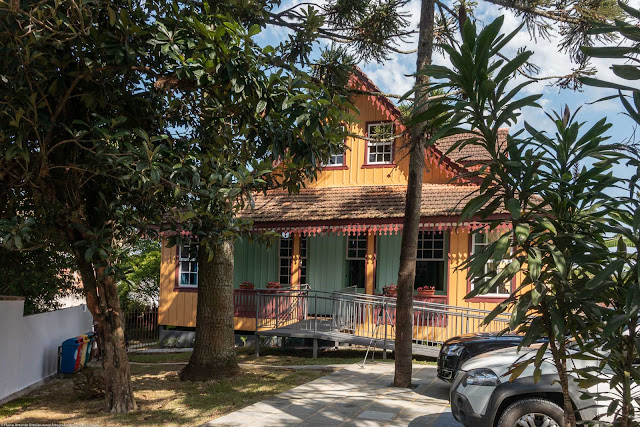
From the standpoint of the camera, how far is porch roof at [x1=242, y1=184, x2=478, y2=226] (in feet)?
52.0

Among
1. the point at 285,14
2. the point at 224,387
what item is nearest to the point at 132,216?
the point at 224,387

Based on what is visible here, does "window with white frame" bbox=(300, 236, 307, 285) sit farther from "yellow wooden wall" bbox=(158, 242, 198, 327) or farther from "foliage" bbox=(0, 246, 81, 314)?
"foliage" bbox=(0, 246, 81, 314)

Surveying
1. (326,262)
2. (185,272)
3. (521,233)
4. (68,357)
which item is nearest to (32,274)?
(68,357)

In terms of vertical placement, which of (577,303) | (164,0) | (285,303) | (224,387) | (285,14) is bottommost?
(224,387)

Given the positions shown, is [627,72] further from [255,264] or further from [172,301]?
[172,301]

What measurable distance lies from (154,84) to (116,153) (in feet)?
4.44

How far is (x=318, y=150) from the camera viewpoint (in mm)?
7887

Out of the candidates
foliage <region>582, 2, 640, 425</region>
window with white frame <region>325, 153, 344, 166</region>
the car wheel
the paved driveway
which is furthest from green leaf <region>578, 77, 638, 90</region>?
window with white frame <region>325, 153, 344, 166</region>

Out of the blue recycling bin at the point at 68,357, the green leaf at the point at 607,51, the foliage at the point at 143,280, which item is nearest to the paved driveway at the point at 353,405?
the blue recycling bin at the point at 68,357

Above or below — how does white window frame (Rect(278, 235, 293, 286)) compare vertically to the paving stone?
above

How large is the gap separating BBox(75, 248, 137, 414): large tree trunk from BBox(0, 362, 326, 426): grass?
271mm

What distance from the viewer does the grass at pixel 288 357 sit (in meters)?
14.5

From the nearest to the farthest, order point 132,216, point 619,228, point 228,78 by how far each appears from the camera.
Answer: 1. point 619,228
2. point 228,78
3. point 132,216

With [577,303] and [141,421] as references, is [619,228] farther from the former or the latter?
[141,421]
